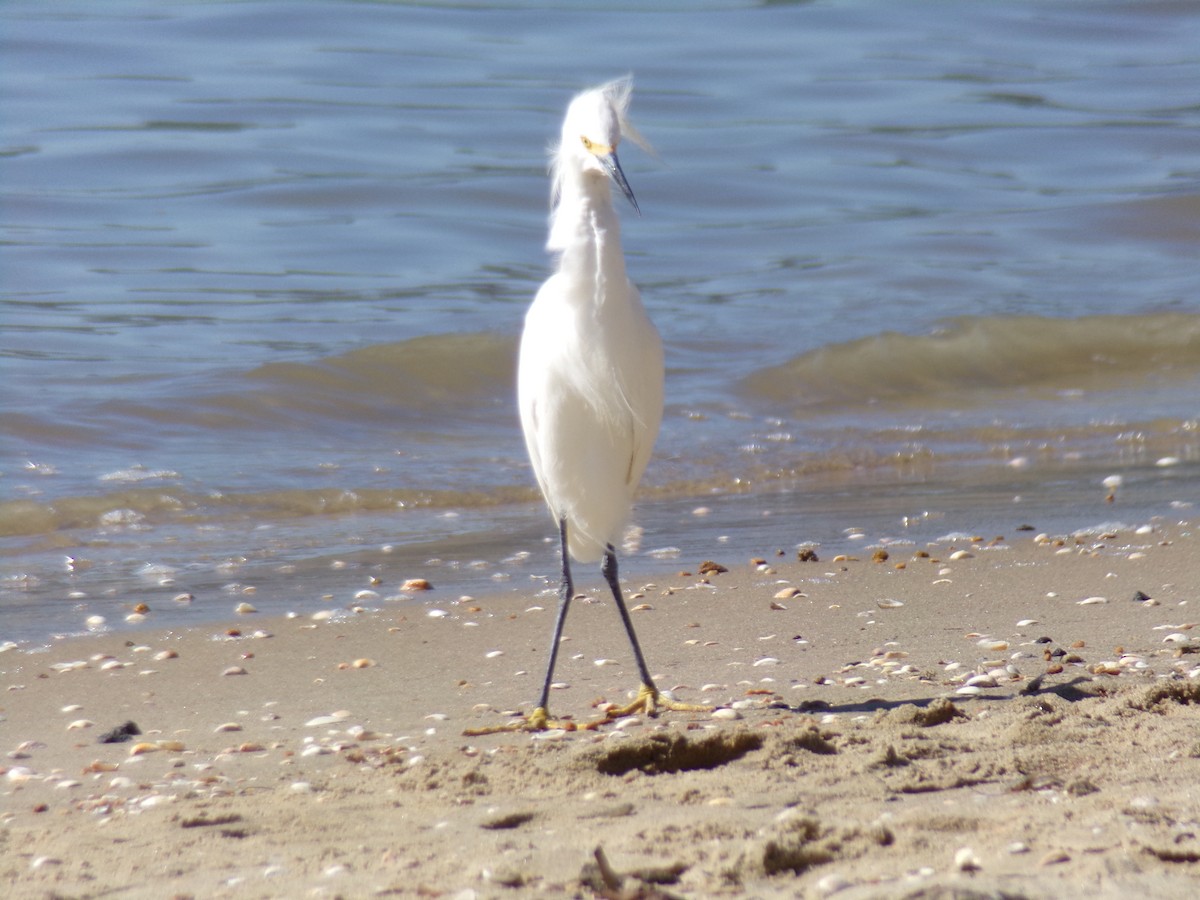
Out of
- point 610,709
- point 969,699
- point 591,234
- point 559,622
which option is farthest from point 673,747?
point 591,234

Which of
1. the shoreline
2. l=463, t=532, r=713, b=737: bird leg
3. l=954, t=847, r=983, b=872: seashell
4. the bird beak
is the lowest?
the shoreline

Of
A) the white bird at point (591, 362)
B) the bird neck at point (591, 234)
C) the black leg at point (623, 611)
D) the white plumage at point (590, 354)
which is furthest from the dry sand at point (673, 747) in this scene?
the bird neck at point (591, 234)

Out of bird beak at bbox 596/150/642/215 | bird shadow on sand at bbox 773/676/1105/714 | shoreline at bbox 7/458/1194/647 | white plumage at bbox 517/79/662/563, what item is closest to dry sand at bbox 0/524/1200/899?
bird shadow on sand at bbox 773/676/1105/714

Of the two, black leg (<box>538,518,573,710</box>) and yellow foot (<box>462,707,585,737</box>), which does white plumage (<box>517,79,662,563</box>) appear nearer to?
black leg (<box>538,518,573,710</box>)

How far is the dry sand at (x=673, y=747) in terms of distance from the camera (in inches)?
98.5

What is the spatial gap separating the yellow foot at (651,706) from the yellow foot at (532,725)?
0.15 metres

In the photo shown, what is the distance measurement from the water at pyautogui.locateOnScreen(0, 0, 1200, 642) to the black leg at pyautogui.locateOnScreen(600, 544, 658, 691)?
95 cm

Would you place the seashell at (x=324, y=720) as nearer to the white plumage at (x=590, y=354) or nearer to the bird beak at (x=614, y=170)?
the white plumage at (x=590, y=354)

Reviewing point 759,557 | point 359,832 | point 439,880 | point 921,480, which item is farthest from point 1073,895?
point 921,480

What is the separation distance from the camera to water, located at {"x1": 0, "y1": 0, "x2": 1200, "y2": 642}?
20.9 feet

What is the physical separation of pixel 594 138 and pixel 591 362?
58cm

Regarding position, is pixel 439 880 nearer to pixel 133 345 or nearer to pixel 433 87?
pixel 133 345

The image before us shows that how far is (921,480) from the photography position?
7074mm

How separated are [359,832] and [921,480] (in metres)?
4.71
